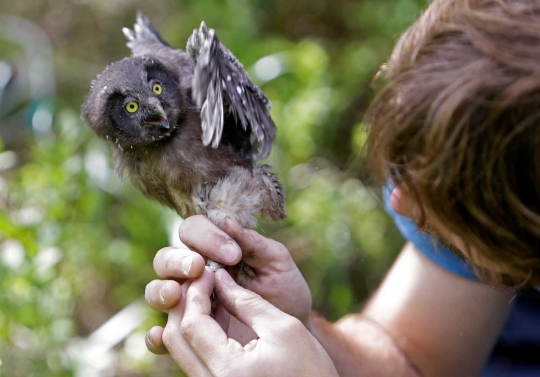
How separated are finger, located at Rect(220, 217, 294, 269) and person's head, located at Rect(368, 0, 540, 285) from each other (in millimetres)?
653

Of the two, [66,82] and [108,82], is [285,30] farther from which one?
[108,82]

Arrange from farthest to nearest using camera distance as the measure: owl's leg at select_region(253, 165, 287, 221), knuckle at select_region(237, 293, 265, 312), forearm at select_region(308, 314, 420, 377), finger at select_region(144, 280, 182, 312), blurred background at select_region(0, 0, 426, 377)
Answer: blurred background at select_region(0, 0, 426, 377)
forearm at select_region(308, 314, 420, 377)
owl's leg at select_region(253, 165, 287, 221)
finger at select_region(144, 280, 182, 312)
knuckle at select_region(237, 293, 265, 312)

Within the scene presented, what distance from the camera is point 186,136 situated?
88.8 inches

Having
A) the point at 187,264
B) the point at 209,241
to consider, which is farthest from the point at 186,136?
the point at 187,264

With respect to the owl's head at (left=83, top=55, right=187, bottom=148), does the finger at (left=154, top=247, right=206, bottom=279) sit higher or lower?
lower

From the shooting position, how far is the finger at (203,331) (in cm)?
166

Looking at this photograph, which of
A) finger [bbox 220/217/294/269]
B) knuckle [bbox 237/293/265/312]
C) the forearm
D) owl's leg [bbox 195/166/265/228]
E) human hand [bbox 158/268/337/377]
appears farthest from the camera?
the forearm

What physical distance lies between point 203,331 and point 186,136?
88 cm

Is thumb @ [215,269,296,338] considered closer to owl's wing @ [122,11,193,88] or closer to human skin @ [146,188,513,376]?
human skin @ [146,188,513,376]

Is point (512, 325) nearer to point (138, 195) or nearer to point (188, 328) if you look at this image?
point (188, 328)

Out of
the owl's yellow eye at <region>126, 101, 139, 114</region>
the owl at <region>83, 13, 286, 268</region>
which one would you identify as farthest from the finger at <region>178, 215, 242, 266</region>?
the owl's yellow eye at <region>126, 101, 139, 114</region>

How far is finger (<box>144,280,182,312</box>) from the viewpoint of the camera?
184cm

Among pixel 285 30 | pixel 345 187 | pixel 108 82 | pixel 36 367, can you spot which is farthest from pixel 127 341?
pixel 285 30

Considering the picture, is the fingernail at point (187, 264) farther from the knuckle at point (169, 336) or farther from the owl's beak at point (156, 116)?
the owl's beak at point (156, 116)
